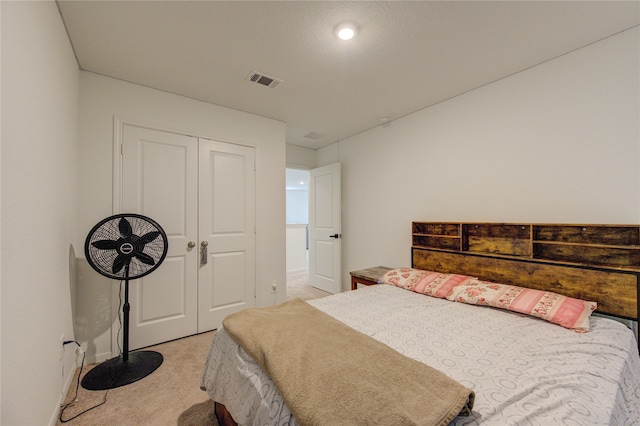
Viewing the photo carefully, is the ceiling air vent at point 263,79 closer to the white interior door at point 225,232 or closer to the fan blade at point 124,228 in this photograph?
the white interior door at point 225,232

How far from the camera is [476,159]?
2.59 m

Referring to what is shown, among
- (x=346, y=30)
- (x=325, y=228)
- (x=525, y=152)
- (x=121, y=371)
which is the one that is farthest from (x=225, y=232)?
(x=525, y=152)

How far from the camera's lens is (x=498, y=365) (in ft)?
3.83

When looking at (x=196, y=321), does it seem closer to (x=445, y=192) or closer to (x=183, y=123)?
(x=183, y=123)

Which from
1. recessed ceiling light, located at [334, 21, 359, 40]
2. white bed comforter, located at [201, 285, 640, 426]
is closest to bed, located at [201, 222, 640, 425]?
white bed comforter, located at [201, 285, 640, 426]

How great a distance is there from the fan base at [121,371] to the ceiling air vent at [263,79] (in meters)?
2.64

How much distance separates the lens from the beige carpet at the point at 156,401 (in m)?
1.58

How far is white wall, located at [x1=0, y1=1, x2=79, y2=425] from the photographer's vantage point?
3.40 ft

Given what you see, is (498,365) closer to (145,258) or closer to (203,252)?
(145,258)

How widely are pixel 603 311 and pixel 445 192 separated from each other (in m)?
1.51

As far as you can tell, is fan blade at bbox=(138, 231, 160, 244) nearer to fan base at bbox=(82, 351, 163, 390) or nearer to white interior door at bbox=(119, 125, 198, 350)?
white interior door at bbox=(119, 125, 198, 350)

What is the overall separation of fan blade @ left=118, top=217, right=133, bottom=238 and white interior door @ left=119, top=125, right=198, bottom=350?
1.30ft

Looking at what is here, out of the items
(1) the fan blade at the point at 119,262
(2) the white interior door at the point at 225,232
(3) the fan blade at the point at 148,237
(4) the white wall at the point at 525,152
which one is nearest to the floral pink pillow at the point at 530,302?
(4) the white wall at the point at 525,152

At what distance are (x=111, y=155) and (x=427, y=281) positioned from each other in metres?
3.10
